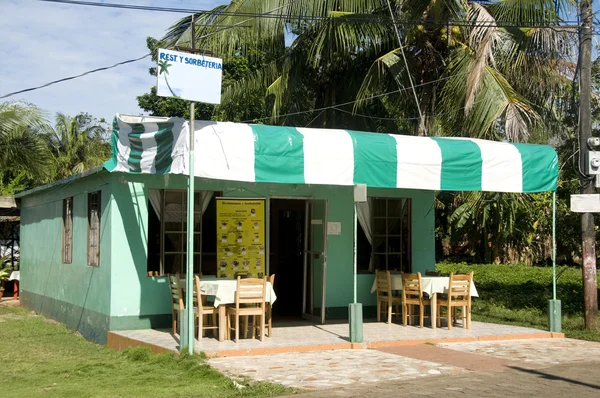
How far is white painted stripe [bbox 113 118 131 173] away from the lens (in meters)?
10.6

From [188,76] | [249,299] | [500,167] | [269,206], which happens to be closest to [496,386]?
[249,299]

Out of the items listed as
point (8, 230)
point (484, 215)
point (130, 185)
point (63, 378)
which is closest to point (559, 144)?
point (484, 215)

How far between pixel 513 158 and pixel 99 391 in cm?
768

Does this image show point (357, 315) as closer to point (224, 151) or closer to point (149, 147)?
point (224, 151)

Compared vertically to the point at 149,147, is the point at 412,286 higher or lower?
lower

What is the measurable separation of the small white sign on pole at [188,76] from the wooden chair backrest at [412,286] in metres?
4.88

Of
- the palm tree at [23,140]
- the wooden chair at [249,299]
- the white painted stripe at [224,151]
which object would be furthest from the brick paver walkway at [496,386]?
the palm tree at [23,140]

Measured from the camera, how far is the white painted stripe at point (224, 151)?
983 centimetres

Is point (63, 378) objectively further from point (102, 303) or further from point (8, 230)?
point (8, 230)

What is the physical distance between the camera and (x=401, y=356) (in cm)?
988

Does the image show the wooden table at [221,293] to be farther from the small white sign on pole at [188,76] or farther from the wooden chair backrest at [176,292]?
the small white sign on pole at [188,76]

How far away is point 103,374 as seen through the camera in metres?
8.82


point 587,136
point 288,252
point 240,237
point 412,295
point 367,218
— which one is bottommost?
point 412,295

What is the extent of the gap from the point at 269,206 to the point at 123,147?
3207 mm
